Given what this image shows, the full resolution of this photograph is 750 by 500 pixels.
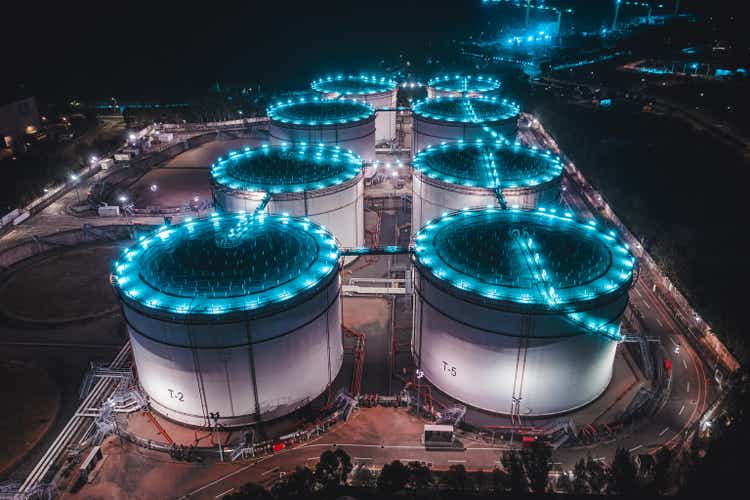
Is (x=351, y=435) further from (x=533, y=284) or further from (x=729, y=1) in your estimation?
(x=729, y=1)

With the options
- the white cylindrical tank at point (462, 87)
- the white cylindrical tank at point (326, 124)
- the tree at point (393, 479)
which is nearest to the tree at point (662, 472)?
the tree at point (393, 479)

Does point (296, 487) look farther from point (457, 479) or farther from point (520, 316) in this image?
point (520, 316)

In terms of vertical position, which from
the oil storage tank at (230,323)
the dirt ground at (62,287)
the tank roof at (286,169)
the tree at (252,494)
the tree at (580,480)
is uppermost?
the tank roof at (286,169)

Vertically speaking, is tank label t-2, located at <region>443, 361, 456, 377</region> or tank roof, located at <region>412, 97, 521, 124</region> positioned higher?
tank roof, located at <region>412, 97, 521, 124</region>

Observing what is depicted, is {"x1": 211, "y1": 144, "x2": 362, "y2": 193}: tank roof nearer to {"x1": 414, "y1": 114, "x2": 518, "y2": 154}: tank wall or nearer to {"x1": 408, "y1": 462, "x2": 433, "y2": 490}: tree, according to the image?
{"x1": 414, "y1": 114, "x2": 518, "y2": 154}: tank wall

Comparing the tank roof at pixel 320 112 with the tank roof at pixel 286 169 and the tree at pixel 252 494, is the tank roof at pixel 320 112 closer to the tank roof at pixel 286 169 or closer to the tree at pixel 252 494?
the tank roof at pixel 286 169

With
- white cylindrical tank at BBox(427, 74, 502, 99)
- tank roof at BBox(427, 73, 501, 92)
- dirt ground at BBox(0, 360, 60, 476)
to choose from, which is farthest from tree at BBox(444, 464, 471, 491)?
tank roof at BBox(427, 73, 501, 92)
